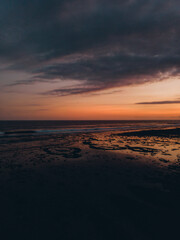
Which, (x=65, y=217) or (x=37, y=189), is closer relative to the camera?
(x=65, y=217)

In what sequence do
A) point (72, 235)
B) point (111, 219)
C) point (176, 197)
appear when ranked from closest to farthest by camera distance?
point (72, 235), point (111, 219), point (176, 197)

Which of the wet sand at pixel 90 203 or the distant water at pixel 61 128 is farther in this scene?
the distant water at pixel 61 128

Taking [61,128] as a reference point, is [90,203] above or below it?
below

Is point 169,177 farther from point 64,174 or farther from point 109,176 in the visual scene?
point 64,174

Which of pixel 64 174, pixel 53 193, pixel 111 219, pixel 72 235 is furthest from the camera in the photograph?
pixel 64 174

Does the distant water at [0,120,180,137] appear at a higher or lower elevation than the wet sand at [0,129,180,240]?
higher

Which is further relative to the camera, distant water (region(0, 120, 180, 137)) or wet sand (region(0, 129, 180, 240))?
distant water (region(0, 120, 180, 137))

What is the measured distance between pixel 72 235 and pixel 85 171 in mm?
4781

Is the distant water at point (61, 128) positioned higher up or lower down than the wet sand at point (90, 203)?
higher up

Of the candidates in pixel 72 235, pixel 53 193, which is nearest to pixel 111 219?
pixel 72 235

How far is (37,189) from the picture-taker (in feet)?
20.2

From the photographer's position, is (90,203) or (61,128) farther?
(61,128)

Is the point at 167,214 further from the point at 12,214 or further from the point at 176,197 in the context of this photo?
the point at 12,214

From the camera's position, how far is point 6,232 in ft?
12.4
